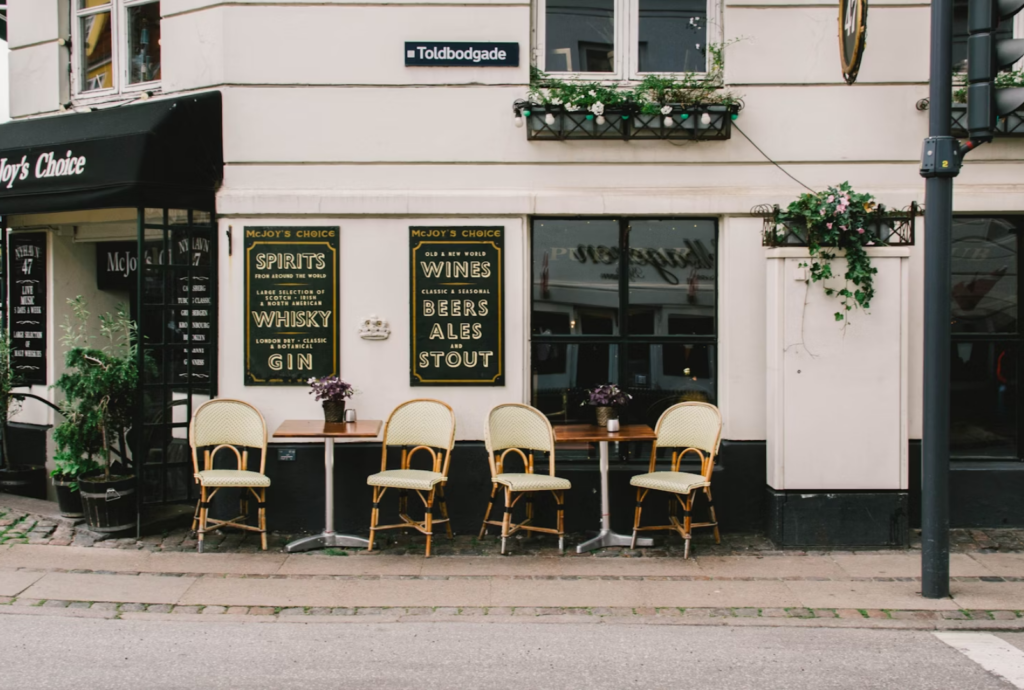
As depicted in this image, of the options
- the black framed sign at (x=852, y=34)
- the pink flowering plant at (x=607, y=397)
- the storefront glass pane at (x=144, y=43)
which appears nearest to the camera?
the black framed sign at (x=852, y=34)

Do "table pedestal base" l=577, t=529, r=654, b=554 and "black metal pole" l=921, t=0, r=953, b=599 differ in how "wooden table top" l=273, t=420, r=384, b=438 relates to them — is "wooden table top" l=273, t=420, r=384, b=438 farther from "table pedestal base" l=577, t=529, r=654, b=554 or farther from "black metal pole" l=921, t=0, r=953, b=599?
"black metal pole" l=921, t=0, r=953, b=599

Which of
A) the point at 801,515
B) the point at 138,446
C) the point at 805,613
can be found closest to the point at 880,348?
the point at 801,515

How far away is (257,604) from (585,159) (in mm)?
4390

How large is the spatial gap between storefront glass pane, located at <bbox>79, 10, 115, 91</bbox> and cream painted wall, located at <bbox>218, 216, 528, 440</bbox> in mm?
2462

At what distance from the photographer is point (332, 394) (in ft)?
23.3

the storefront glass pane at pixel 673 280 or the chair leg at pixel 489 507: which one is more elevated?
the storefront glass pane at pixel 673 280

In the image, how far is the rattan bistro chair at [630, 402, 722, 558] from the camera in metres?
6.79

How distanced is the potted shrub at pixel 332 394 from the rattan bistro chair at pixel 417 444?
0.41 metres

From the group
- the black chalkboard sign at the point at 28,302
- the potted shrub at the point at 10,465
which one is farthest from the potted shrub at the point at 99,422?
the black chalkboard sign at the point at 28,302

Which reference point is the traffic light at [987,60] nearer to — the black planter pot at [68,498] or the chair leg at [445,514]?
the chair leg at [445,514]

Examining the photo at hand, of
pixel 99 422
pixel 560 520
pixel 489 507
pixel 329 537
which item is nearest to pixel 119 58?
pixel 99 422

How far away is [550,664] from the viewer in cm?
473

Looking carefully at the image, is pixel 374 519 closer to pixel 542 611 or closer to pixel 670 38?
pixel 542 611

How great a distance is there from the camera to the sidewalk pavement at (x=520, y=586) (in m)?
5.57
